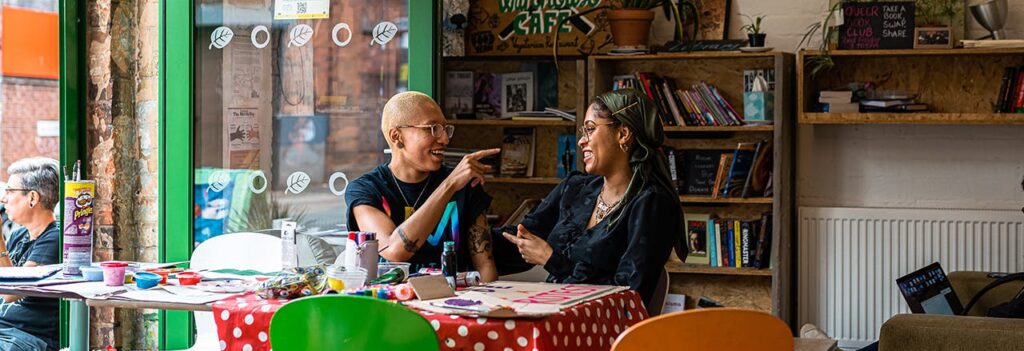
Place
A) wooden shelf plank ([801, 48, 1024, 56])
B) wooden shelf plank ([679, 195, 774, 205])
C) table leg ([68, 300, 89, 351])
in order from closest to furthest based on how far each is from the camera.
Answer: table leg ([68, 300, 89, 351]), wooden shelf plank ([801, 48, 1024, 56]), wooden shelf plank ([679, 195, 774, 205])

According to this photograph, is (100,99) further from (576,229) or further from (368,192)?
(576,229)

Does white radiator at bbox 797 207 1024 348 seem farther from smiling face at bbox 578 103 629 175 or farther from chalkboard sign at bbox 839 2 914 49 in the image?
smiling face at bbox 578 103 629 175

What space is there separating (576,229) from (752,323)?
54.1 inches

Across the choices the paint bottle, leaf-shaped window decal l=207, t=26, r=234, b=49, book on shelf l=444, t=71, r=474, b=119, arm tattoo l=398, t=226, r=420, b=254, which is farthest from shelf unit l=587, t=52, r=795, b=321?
the paint bottle

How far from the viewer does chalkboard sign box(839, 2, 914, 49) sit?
204 inches

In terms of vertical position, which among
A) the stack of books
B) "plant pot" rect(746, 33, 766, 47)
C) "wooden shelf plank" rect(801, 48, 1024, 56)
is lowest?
the stack of books

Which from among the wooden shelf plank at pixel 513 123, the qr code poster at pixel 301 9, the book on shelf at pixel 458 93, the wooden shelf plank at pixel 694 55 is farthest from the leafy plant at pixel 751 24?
the qr code poster at pixel 301 9

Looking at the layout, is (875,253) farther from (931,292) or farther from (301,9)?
(301,9)

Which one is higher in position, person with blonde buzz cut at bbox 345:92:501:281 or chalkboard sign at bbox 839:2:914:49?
chalkboard sign at bbox 839:2:914:49

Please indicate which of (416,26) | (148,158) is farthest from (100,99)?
(416,26)

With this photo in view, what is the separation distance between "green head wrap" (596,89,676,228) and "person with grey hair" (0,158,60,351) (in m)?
2.31

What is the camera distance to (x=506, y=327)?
8.18 feet

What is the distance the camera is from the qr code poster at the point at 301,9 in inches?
191

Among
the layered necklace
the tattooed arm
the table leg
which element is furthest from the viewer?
the tattooed arm
